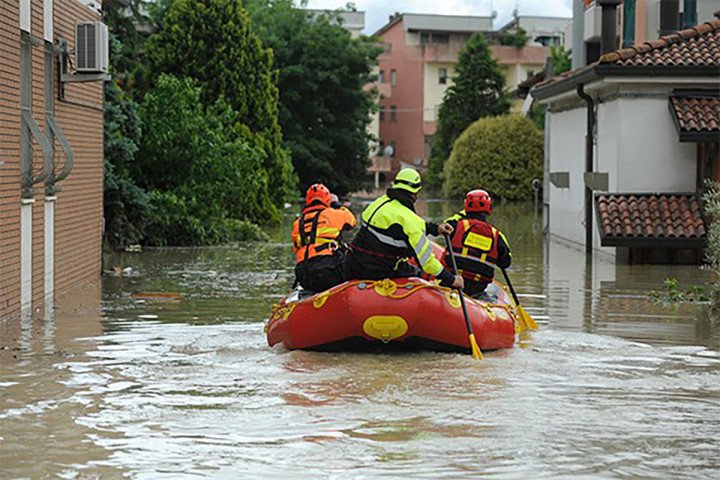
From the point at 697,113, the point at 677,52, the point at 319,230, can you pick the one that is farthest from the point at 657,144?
the point at 319,230

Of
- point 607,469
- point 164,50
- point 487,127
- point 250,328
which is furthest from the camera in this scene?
point 487,127

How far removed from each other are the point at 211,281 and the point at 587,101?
10225mm

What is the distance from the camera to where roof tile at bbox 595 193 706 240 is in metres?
25.6

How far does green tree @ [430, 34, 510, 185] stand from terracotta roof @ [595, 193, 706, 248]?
46.8 metres

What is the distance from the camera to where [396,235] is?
1370 cm

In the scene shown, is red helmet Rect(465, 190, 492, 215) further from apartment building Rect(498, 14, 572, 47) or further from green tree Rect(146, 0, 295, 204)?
apartment building Rect(498, 14, 572, 47)

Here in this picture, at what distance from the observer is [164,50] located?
4025cm

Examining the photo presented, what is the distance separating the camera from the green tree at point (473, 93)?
73500mm

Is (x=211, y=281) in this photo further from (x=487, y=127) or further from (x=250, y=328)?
(x=487, y=127)

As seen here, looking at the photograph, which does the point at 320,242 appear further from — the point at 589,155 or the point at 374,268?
the point at 589,155

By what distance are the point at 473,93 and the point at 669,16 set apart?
43041 millimetres

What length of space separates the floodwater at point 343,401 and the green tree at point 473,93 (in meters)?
54.8

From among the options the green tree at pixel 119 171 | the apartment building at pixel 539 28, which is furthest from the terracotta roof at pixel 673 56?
the apartment building at pixel 539 28

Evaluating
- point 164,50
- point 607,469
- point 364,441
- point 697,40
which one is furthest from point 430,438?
point 164,50
